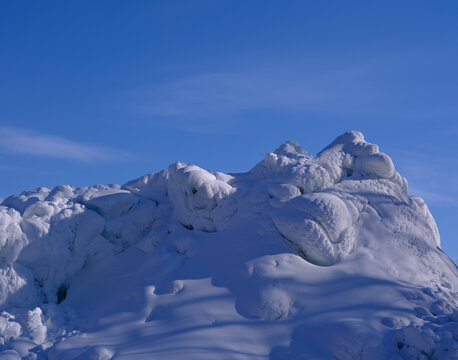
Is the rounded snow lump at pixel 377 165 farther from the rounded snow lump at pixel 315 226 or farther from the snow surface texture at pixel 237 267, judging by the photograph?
the rounded snow lump at pixel 315 226

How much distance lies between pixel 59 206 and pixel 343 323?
15.0 feet

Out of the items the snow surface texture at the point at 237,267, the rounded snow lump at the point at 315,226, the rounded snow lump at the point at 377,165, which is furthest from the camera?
the rounded snow lump at the point at 377,165

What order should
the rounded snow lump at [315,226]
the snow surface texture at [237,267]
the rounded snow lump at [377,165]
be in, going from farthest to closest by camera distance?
the rounded snow lump at [377,165] < the rounded snow lump at [315,226] < the snow surface texture at [237,267]

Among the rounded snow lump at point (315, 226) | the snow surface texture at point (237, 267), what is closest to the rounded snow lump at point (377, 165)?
the snow surface texture at point (237, 267)

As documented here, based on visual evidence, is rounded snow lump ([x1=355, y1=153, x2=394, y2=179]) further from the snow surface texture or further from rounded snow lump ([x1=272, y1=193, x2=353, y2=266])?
rounded snow lump ([x1=272, y1=193, x2=353, y2=266])

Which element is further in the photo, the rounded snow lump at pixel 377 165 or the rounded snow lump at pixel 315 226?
the rounded snow lump at pixel 377 165

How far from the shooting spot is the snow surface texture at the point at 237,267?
20.1ft

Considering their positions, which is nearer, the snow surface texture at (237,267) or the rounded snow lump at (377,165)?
the snow surface texture at (237,267)

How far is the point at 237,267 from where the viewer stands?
7.12 meters

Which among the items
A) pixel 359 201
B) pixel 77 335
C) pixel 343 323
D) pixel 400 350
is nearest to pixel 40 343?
pixel 77 335

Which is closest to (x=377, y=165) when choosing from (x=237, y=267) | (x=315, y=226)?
(x=315, y=226)

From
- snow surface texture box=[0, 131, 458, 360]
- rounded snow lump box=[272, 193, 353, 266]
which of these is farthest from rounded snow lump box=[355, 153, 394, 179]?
rounded snow lump box=[272, 193, 353, 266]

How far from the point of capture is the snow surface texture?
6133 mm

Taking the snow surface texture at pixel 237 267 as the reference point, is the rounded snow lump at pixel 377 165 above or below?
above
